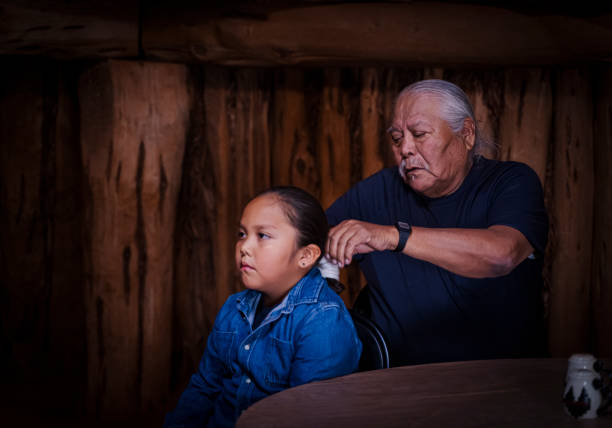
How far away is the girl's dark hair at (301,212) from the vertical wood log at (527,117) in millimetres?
1690

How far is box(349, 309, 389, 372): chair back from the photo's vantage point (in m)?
1.91

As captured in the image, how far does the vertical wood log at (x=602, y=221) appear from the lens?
3.34m

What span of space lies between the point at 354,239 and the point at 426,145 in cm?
60

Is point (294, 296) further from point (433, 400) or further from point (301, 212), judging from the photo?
point (433, 400)

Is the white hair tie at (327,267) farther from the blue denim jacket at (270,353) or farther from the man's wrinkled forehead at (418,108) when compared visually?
the man's wrinkled forehead at (418,108)

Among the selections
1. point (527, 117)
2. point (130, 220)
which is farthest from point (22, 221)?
point (527, 117)

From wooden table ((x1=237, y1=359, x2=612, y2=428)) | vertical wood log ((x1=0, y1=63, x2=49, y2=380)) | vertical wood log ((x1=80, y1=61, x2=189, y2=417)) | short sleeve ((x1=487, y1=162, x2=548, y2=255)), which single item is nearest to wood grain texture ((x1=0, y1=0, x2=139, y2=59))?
vertical wood log ((x1=80, y1=61, x2=189, y2=417))

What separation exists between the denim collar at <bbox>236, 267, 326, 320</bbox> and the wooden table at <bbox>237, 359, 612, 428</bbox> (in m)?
0.36

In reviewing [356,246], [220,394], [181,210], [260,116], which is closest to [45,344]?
[181,210]

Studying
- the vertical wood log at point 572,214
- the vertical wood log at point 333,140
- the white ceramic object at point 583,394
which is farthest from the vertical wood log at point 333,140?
the white ceramic object at point 583,394

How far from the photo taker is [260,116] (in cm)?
352

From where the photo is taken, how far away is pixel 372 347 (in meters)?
1.93

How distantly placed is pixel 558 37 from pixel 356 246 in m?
1.71

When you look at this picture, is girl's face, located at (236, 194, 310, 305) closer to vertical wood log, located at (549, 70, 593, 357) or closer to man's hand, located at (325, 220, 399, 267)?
man's hand, located at (325, 220, 399, 267)
